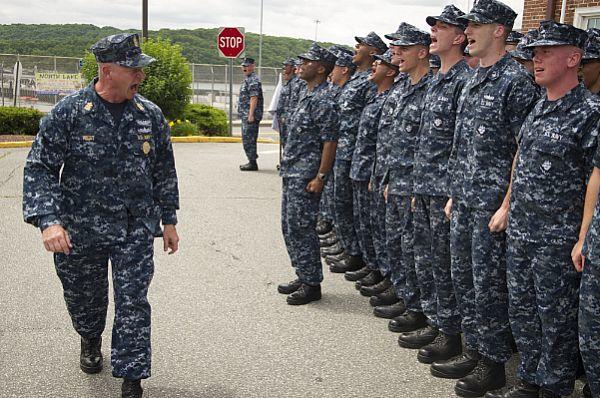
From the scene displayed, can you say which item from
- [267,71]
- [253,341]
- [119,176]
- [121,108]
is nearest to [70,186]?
[119,176]

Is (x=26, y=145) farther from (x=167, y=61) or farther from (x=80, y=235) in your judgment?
(x=80, y=235)

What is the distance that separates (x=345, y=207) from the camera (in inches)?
277

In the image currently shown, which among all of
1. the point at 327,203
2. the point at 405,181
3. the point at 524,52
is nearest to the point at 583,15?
the point at 327,203

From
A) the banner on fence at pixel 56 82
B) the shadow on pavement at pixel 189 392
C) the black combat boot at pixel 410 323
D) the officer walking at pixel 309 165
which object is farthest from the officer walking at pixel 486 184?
the banner on fence at pixel 56 82

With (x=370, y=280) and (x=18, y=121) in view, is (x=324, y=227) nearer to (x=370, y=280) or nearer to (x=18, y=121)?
(x=370, y=280)

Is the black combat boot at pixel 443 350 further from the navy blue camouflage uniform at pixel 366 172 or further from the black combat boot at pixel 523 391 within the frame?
the navy blue camouflage uniform at pixel 366 172

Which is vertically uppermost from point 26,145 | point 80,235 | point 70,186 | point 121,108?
point 121,108

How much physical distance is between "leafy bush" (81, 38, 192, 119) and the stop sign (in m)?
1.17

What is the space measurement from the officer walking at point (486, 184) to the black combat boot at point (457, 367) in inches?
7.5

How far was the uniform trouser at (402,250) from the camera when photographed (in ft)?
17.2

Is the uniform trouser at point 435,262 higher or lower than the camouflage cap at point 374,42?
lower

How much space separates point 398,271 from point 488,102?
1.86m

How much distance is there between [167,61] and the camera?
19.1 meters

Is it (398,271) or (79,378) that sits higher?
(398,271)
